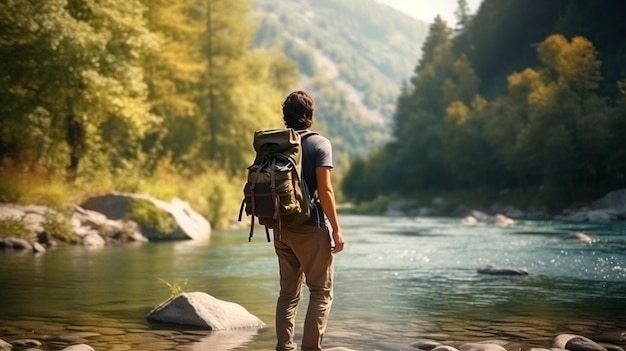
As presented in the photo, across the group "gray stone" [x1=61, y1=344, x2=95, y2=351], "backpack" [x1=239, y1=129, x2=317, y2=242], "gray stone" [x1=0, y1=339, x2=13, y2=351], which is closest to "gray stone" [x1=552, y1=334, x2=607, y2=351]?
"backpack" [x1=239, y1=129, x2=317, y2=242]

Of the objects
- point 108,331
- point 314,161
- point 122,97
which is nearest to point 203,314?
point 108,331

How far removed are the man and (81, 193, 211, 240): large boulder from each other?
2172cm

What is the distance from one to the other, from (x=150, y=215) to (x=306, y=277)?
22331 millimetres

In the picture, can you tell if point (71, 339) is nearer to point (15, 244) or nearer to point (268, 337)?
point (268, 337)

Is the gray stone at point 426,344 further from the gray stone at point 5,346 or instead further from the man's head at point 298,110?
the gray stone at point 5,346

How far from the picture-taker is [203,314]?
33.9 feet

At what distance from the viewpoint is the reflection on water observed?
33.3ft

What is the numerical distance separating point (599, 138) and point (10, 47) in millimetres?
38703

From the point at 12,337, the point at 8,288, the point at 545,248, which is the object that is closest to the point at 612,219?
the point at 545,248

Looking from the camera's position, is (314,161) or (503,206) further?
(503,206)

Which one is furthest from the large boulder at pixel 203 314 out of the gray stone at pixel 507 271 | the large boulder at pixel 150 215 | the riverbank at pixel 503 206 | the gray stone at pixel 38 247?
the riverbank at pixel 503 206

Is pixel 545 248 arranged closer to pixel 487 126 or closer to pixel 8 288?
pixel 8 288

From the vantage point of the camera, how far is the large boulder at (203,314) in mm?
10289

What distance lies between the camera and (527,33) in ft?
317
